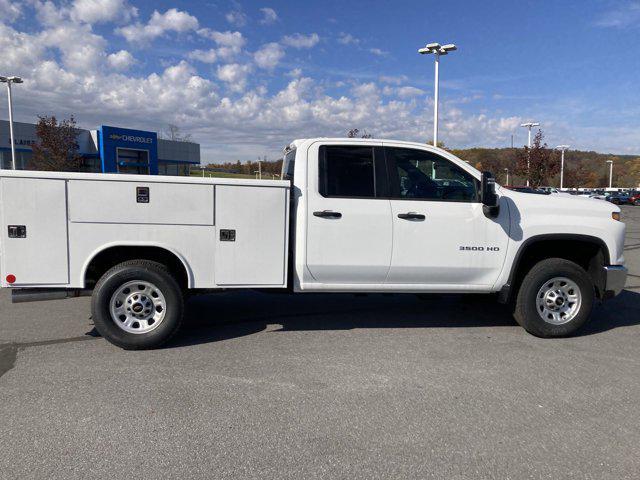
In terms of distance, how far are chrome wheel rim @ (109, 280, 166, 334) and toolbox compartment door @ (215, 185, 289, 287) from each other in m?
0.63

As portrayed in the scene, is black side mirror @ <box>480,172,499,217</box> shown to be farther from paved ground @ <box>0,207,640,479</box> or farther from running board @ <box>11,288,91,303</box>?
running board @ <box>11,288,91,303</box>

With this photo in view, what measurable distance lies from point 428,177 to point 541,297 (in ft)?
5.97

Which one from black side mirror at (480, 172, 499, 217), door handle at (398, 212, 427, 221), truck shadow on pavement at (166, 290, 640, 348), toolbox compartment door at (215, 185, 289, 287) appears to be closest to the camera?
toolbox compartment door at (215, 185, 289, 287)

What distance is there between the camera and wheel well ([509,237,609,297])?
18.1 feet

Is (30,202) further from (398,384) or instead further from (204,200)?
(398,384)

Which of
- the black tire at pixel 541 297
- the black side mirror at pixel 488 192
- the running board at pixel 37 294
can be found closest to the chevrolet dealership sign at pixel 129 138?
the running board at pixel 37 294

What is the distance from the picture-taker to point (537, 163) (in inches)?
1551

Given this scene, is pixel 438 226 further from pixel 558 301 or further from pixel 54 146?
pixel 54 146

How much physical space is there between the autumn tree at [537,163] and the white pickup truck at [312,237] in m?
36.9

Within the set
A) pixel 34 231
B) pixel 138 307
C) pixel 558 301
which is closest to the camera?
pixel 34 231

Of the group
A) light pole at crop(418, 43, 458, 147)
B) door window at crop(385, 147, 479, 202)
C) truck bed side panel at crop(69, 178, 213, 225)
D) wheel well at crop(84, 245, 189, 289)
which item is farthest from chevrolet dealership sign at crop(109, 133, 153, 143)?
door window at crop(385, 147, 479, 202)

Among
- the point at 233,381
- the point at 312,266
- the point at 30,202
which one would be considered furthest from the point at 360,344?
the point at 30,202

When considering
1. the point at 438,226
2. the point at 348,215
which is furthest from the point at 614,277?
the point at 348,215

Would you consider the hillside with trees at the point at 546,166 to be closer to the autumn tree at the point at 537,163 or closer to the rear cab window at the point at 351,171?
the autumn tree at the point at 537,163
